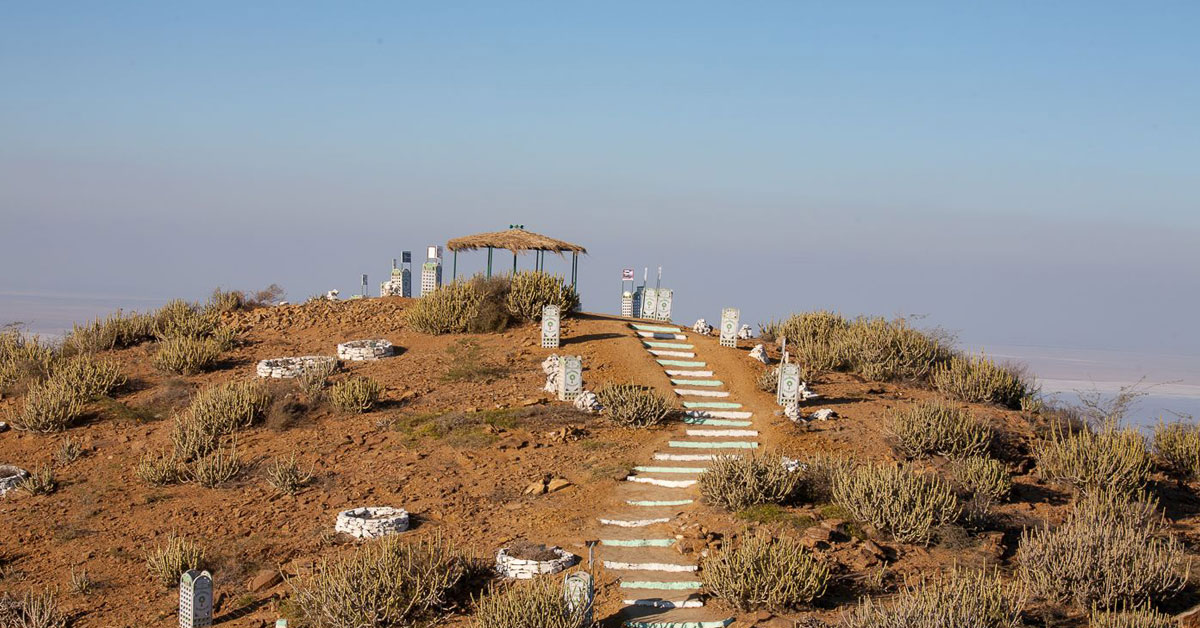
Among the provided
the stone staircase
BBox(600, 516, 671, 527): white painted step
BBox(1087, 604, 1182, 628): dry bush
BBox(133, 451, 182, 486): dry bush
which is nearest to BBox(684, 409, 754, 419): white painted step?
the stone staircase

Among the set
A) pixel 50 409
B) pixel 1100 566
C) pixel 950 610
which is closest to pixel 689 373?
pixel 1100 566

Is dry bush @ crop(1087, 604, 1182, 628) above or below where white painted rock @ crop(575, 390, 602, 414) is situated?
below

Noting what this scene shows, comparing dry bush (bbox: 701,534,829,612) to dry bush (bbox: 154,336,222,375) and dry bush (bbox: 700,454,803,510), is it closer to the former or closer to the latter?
dry bush (bbox: 700,454,803,510)

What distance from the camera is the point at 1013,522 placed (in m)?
11.6

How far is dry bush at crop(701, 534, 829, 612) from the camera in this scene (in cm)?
937

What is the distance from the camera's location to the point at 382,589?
9516 mm

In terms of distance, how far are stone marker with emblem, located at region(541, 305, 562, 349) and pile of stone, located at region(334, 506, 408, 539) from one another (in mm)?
7545

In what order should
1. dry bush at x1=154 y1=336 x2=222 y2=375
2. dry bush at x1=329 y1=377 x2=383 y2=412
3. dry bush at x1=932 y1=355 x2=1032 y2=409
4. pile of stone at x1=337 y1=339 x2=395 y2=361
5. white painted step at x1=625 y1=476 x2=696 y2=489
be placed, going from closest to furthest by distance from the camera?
white painted step at x1=625 y1=476 x2=696 y2=489 → dry bush at x1=329 y1=377 x2=383 y2=412 → dry bush at x1=932 y1=355 x2=1032 y2=409 → dry bush at x1=154 y1=336 x2=222 y2=375 → pile of stone at x1=337 y1=339 x2=395 y2=361

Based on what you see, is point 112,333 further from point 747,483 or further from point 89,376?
point 747,483

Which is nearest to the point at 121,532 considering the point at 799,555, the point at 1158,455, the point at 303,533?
the point at 303,533

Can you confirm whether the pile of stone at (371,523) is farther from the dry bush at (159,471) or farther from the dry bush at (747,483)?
the dry bush at (747,483)

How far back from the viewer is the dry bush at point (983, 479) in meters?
12.1

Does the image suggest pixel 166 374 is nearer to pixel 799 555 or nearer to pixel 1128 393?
pixel 799 555

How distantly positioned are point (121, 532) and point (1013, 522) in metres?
10.5
